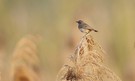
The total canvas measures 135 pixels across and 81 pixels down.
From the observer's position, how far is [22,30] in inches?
294

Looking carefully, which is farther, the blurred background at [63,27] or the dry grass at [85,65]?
the blurred background at [63,27]

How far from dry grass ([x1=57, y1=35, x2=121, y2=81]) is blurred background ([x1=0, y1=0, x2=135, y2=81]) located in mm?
3311

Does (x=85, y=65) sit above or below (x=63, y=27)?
below

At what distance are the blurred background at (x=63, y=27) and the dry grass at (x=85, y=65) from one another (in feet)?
10.9

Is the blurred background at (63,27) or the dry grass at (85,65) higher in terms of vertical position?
the blurred background at (63,27)

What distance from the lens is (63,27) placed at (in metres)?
7.57

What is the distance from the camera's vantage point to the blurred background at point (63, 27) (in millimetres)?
6938

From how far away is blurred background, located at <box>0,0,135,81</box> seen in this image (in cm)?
694

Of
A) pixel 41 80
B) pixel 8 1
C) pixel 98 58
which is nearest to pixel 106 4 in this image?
pixel 8 1

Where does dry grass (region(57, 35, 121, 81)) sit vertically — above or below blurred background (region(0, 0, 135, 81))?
below

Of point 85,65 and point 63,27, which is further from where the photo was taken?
point 63,27

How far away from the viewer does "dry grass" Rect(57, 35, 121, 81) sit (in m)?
3.28

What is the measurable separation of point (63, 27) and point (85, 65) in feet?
14.1

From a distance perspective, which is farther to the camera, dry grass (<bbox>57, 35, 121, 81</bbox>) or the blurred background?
the blurred background
